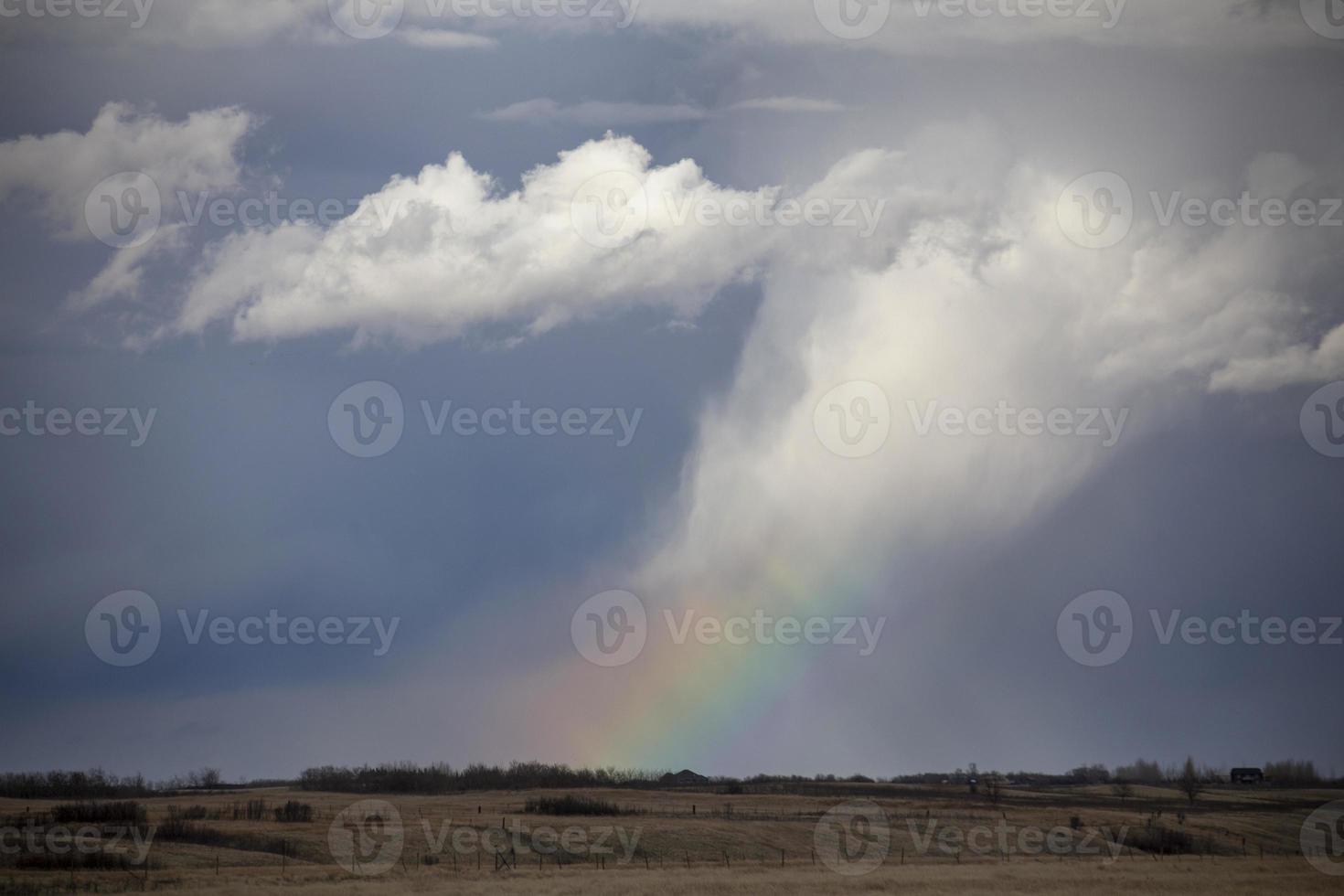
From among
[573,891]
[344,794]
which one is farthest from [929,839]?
[344,794]

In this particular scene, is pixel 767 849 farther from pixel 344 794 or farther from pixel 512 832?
pixel 344 794

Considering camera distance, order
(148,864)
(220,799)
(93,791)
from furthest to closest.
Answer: (93,791) < (220,799) < (148,864)

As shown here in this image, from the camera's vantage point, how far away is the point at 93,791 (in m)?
156

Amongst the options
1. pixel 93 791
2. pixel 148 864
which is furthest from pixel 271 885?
pixel 93 791

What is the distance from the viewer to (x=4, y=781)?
518 feet

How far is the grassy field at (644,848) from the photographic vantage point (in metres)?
75.8

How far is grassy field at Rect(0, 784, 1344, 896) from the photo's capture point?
249 ft

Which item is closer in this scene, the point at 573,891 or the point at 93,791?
the point at 573,891

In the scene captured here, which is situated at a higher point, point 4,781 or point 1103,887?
point 4,781

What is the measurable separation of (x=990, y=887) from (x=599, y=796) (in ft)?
223

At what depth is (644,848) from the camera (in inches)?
3733

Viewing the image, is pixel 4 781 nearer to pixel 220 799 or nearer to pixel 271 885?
pixel 220 799

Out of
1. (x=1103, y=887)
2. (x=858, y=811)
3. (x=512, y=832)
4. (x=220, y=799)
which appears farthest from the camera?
(x=220, y=799)

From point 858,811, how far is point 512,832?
40.0 meters
